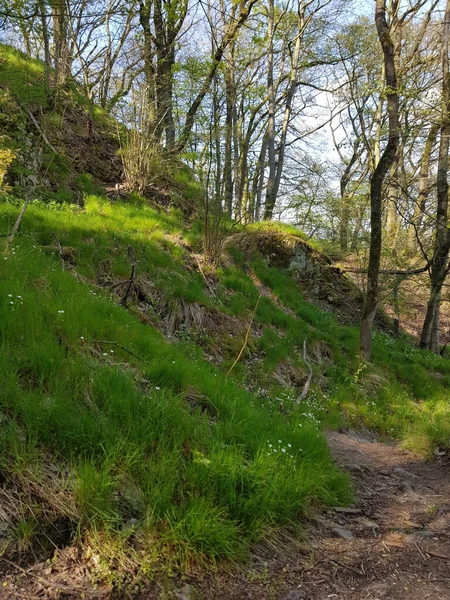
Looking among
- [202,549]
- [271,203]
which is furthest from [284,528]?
[271,203]

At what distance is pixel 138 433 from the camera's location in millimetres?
2422

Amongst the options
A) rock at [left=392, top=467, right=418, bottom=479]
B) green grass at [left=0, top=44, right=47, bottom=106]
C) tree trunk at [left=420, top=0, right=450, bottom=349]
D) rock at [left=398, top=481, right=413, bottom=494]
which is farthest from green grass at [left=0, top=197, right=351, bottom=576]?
tree trunk at [left=420, top=0, right=450, bottom=349]

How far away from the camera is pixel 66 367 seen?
2.63 meters

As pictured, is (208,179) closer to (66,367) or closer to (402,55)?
(66,367)

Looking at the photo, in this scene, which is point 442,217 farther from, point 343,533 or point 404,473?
point 343,533

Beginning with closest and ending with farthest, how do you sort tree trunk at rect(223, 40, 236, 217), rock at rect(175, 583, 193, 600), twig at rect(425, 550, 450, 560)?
rock at rect(175, 583, 193, 600)
twig at rect(425, 550, 450, 560)
tree trunk at rect(223, 40, 236, 217)

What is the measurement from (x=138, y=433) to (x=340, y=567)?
54.1 inches

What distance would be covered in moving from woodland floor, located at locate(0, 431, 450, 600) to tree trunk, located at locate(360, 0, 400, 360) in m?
4.71

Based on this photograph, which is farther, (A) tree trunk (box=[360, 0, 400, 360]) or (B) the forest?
(A) tree trunk (box=[360, 0, 400, 360])

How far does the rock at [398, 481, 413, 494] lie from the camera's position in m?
3.49

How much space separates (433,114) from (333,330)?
519cm

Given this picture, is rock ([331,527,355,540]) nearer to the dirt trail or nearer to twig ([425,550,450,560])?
the dirt trail

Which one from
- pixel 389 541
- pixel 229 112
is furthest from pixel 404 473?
pixel 229 112

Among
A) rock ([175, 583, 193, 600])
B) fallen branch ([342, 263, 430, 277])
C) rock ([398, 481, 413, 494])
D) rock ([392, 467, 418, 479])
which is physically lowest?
rock ([392, 467, 418, 479])
